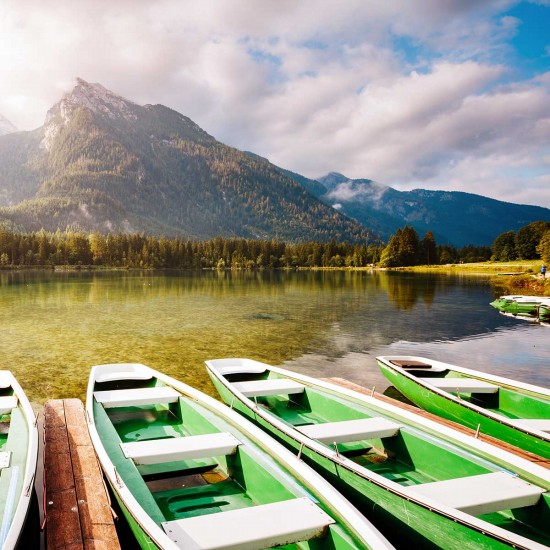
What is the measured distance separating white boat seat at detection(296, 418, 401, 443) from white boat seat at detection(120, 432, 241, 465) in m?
1.70

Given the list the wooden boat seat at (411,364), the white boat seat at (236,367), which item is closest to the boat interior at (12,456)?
the white boat seat at (236,367)

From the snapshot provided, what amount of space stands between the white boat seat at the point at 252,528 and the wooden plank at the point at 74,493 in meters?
1.54

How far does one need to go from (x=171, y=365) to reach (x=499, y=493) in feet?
56.1

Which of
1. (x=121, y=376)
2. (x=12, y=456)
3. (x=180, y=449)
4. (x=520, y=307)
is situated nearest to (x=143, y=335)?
(x=121, y=376)

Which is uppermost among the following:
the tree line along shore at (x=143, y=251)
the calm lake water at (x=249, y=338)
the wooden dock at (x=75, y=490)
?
the tree line along shore at (x=143, y=251)

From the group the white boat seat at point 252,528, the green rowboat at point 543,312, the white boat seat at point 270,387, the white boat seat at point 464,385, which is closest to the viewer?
the white boat seat at point 252,528

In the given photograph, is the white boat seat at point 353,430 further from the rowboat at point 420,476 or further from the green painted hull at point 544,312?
the green painted hull at point 544,312

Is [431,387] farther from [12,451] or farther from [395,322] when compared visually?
[395,322]

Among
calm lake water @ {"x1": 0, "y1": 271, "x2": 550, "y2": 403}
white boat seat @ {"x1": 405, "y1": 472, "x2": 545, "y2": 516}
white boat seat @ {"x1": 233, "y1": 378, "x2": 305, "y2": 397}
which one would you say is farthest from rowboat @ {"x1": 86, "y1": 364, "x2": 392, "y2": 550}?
calm lake water @ {"x1": 0, "y1": 271, "x2": 550, "y2": 403}

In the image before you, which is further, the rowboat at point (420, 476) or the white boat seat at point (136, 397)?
the white boat seat at point (136, 397)

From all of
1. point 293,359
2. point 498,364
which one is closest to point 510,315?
point 498,364

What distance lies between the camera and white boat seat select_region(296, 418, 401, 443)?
8414 millimetres

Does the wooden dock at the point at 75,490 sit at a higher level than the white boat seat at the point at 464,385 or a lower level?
lower

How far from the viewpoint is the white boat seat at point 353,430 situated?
8.41m
